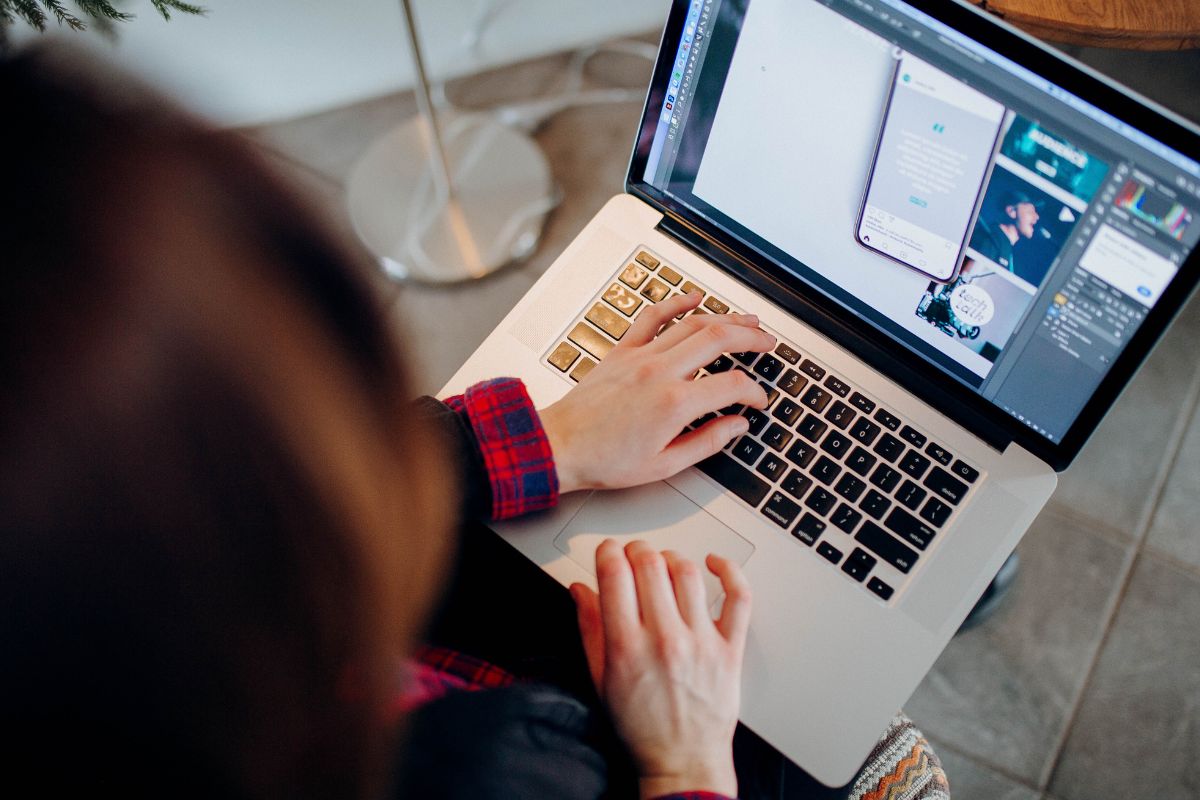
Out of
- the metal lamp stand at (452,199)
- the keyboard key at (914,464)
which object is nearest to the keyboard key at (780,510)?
the keyboard key at (914,464)

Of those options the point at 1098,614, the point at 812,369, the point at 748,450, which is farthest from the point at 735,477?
the point at 1098,614

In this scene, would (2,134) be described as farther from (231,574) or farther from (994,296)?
(994,296)

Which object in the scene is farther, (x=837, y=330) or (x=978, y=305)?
(x=837, y=330)

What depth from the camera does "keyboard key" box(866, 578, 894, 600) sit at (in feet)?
2.23

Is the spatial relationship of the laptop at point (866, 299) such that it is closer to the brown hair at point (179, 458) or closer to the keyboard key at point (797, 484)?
the keyboard key at point (797, 484)

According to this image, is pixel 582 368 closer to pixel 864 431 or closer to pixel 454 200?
pixel 864 431

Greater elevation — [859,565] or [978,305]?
[978,305]

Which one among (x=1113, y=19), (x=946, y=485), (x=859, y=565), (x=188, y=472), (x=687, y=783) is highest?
(x=1113, y=19)

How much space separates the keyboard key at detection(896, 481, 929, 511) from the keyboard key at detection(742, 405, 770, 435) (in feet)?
0.43

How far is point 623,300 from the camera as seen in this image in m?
0.79

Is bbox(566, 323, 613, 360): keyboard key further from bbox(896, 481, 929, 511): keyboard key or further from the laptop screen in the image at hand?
bbox(896, 481, 929, 511): keyboard key

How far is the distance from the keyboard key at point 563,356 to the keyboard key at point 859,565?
1.02 ft

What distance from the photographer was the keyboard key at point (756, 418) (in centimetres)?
73

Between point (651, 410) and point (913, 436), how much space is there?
240 mm
